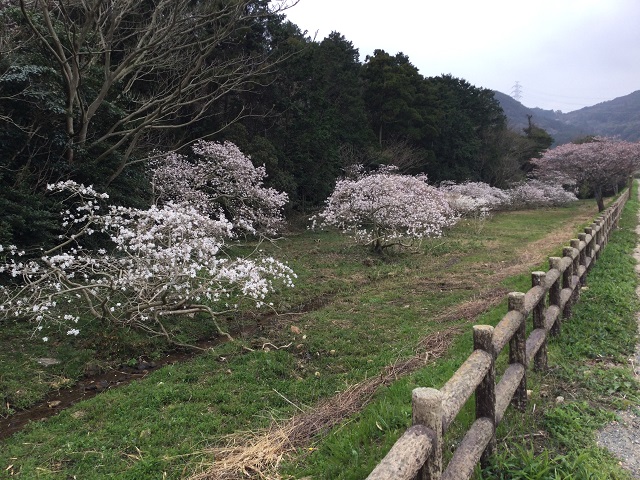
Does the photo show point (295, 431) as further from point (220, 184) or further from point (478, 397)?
point (220, 184)

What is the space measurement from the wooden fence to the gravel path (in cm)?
60

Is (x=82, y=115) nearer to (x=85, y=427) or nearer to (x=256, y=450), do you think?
(x=85, y=427)

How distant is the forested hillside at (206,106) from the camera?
1031cm

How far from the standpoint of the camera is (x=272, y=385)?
5.62 m

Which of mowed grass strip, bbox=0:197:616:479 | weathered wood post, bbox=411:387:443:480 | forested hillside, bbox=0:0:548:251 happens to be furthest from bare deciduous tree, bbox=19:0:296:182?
weathered wood post, bbox=411:387:443:480

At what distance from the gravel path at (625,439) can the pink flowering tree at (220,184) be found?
1273 centimetres

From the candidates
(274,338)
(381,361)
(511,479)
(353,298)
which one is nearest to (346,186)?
(353,298)

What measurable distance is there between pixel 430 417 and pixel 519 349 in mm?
1836

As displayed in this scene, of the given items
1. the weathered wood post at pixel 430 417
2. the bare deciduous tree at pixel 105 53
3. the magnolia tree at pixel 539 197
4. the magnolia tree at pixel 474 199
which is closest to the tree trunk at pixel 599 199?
the magnolia tree at pixel 474 199

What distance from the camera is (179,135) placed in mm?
19000

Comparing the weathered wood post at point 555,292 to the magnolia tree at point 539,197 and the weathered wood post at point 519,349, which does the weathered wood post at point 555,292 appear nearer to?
the weathered wood post at point 519,349

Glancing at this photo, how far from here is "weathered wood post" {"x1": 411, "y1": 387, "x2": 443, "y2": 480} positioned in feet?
6.75

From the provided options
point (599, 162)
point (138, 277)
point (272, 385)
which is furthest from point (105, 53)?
point (599, 162)

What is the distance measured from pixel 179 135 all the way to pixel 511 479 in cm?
1900
